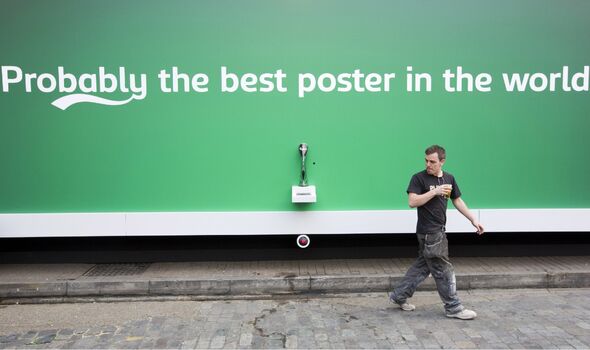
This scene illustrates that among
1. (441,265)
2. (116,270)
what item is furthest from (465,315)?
(116,270)

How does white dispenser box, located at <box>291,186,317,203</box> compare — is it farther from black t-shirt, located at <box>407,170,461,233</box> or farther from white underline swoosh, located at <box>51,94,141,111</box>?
white underline swoosh, located at <box>51,94,141,111</box>

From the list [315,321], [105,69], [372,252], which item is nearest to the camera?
[315,321]

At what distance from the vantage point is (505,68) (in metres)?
5.27

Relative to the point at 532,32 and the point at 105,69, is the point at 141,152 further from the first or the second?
the point at 532,32

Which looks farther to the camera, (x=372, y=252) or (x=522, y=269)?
(x=372, y=252)

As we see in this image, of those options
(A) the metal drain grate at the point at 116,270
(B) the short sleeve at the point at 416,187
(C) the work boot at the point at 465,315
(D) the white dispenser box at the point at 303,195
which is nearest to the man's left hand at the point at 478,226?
(B) the short sleeve at the point at 416,187

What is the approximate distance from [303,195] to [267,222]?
0.55m

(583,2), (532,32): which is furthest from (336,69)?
(583,2)

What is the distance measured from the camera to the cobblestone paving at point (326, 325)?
3553 mm

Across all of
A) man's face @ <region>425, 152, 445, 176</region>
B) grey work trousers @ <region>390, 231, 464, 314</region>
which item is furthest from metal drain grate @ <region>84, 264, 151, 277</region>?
man's face @ <region>425, 152, 445, 176</region>

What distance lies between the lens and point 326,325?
394 centimetres

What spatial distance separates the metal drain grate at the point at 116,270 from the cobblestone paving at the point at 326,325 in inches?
24.7

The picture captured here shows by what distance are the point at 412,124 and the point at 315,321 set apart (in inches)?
104

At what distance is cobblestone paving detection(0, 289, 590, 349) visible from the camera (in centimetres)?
355
